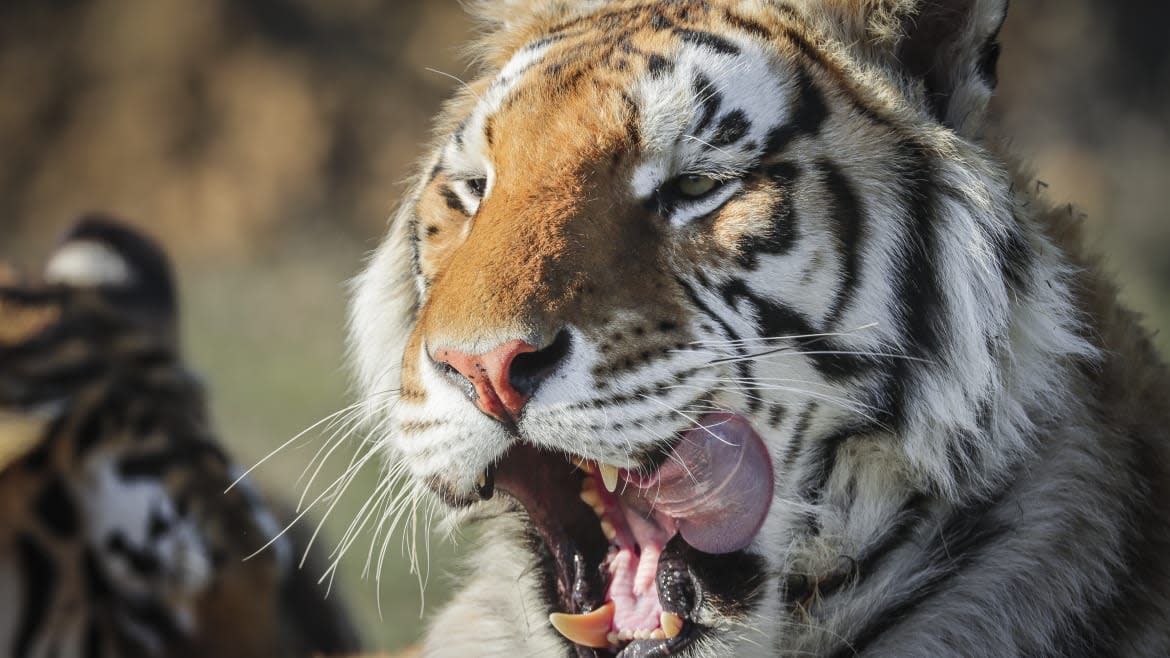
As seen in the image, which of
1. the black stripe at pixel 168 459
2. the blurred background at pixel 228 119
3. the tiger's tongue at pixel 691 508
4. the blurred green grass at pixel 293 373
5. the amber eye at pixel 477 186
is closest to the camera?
the tiger's tongue at pixel 691 508

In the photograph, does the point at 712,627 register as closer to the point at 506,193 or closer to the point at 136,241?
the point at 506,193

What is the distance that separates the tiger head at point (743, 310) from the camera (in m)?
1.31

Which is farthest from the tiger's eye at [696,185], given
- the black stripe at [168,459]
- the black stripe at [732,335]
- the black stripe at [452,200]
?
the black stripe at [168,459]

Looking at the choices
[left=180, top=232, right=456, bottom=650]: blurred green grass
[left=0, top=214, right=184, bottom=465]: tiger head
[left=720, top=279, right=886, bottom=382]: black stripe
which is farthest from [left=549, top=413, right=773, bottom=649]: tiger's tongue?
[left=180, top=232, right=456, bottom=650]: blurred green grass

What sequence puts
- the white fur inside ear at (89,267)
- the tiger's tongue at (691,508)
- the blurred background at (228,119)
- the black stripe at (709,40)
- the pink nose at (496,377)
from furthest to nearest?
the blurred background at (228,119), the white fur inside ear at (89,267), the black stripe at (709,40), the tiger's tongue at (691,508), the pink nose at (496,377)

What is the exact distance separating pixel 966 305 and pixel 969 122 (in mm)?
223

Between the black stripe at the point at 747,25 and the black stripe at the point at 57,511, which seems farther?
the black stripe at the point at 57,511

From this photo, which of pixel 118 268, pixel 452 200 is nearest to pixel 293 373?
pixel 118 268

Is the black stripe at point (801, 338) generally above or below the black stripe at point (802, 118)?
below

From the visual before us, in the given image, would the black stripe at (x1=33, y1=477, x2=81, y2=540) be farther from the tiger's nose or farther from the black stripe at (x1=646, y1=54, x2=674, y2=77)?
the black stripe at (x1=646, y1=54, x2=674, y2=77)

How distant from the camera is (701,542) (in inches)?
53.2

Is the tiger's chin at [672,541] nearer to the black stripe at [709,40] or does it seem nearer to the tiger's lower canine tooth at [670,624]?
the tiger's lower canine tooth at [670,624]

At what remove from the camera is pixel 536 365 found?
4.12ft

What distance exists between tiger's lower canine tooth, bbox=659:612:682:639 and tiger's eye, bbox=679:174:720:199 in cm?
45
